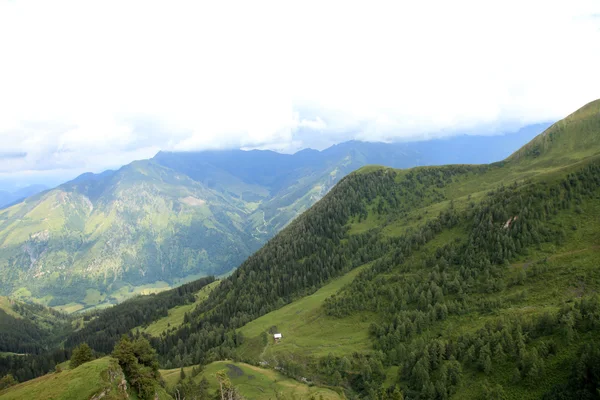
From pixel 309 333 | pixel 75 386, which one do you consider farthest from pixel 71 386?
pixel 309 333

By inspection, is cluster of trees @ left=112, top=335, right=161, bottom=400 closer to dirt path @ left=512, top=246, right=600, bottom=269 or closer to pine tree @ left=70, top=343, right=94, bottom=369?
pine tree @ left=70, top=343, right=94, bottom=369

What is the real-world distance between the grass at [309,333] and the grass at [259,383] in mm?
18176

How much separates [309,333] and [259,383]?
145ft

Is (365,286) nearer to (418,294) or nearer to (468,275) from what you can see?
(418,294)

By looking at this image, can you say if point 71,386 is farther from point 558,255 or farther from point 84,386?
point 558,255

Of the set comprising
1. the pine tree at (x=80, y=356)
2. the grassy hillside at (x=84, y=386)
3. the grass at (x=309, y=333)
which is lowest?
the grass at (x=309, y=333)

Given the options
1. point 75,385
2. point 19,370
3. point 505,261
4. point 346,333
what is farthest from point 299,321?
point 19,370

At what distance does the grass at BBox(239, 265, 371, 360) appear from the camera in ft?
464

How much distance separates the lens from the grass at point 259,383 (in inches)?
4363

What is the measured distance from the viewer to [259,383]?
119 m

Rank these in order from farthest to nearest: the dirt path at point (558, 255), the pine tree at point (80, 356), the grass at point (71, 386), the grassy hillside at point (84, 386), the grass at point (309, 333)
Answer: the grass at point (309, 333) → the dirt path at point (558, 255) → the pine tree at point (80, 356) → the grassy hillside at point (84, 386) → the grass at point (71, 386)

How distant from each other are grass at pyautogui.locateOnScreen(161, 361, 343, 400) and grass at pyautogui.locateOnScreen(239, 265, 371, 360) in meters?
18.2

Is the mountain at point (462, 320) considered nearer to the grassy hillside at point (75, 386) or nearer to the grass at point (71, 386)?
the grassy hillside at point (75, 386)

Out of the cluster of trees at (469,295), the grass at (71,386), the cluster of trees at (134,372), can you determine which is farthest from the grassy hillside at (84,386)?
the cluster of trees at (469,295)
